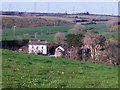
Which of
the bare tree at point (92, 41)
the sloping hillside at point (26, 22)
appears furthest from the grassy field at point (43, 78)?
the sloping hillside at point (26, 22)

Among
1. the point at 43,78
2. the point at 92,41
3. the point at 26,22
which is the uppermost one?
the point at 26,22

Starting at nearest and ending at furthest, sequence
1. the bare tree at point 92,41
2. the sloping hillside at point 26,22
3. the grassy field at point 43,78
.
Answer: the grassy field at point 43,78
the bare tree at point 92,41
the sloping hillside at point 26,22

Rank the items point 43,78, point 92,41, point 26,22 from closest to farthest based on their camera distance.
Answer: point 43,78 → point 92,41 → point 26,22

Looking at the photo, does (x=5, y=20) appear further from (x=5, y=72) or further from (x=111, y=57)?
(x=5, y=72)

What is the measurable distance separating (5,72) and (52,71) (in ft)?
6.72

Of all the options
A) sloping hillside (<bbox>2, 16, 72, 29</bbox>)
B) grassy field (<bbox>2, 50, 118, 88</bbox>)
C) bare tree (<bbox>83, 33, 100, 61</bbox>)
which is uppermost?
sloping hillside (<bbox>2, 16, 72, 29</bbox>)

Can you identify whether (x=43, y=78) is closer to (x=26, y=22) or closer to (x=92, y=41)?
(x=92, y=41)

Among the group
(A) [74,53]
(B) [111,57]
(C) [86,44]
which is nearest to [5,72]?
(B) [111,57]

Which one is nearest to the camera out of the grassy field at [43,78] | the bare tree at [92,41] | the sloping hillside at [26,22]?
the grassy field at [43,78]

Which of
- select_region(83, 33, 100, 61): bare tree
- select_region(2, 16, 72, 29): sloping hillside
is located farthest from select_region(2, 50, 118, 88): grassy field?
select_region(2, 16, 72, 29): sloping hillside

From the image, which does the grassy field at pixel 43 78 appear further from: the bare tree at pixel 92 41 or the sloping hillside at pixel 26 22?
the sloping hillside at pixel 26 22

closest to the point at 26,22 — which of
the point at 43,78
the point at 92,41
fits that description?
the point at 92,41

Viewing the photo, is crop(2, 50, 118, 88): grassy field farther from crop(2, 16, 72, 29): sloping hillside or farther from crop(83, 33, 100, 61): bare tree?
crop(2, 16, 72, 29): sloping hillside

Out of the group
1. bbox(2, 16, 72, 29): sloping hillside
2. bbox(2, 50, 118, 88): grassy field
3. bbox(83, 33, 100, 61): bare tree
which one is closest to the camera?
bbox(2, 50, 118, 88): grassy field
